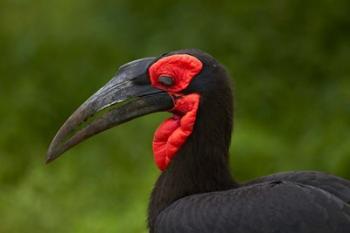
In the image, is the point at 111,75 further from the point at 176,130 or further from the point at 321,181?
the point at 321,181

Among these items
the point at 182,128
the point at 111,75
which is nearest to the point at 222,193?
the point at 182,128

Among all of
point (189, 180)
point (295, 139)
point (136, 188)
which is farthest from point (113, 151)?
point (189, 180)

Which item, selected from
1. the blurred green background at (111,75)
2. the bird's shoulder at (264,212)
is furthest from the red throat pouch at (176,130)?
the blurred green background at (111,75)

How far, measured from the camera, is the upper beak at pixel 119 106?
4258 millimetres

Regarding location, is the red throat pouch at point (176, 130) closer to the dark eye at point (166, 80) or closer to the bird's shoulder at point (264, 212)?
the dark eye at point (166, 80)

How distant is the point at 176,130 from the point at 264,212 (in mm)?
467

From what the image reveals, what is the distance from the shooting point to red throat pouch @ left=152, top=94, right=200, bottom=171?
13.9ft

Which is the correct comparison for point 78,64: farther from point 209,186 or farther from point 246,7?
point 209,186

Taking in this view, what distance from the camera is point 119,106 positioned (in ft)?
14.1

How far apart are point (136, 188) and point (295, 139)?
2.82 feet

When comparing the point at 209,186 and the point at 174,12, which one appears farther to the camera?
the point at 174,12

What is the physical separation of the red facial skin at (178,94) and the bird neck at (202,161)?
24 mm

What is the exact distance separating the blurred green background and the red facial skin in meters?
1.57

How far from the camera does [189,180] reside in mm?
4250
